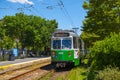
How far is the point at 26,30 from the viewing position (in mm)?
77750

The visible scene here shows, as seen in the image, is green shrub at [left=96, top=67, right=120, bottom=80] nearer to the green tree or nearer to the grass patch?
the grass patch

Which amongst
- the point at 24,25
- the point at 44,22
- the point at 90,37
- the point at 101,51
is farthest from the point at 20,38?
the point at 101,51

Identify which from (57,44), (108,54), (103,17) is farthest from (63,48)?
(108,54)

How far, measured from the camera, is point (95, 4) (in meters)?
31.8

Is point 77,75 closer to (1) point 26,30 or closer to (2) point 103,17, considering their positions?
(2) point 103,17

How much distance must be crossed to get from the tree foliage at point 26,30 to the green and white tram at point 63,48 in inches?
1884

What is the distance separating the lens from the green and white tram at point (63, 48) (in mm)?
28188

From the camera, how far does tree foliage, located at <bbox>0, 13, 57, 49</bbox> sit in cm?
7719

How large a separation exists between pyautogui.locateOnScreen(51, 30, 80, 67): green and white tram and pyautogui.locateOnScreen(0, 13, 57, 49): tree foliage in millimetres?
47847

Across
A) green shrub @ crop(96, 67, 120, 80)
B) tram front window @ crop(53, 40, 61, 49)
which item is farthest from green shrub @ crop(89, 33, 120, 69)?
tram front window @ crop(53, 40, 61, 49)

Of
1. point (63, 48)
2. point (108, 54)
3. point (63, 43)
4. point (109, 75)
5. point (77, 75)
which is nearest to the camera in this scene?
point (109, 75)

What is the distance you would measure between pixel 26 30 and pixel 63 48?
5013 centimetres

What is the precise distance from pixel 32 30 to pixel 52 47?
51.1 m

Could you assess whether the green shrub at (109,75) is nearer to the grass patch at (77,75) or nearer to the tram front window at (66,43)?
the grass patch at (77,75)
